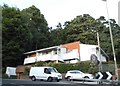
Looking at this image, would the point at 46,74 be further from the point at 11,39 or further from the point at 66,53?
the point at 66,53

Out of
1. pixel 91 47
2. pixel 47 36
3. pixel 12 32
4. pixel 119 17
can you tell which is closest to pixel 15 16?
pixel 12 32

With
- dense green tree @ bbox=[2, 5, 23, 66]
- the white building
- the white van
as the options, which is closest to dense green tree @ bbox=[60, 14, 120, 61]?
the white building

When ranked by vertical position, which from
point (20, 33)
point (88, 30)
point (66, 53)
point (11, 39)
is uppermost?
point (88, 30)

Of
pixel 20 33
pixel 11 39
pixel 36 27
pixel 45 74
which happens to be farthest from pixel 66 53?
pixel 45 74

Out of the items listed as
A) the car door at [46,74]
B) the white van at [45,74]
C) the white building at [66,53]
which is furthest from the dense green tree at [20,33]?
the car door at [46,74]

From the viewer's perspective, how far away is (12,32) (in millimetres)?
63094

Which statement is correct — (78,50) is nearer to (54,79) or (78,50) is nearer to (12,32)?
(12,32)

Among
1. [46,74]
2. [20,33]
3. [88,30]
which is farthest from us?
[88,30]

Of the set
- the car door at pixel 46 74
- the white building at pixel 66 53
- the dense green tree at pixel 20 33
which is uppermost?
the dense green tree at pixel 20 33

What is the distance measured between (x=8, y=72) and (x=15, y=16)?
14.0 meters

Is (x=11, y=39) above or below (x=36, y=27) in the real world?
below

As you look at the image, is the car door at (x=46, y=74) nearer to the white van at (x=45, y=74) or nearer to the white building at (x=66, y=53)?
the white van at (x=45, y=74)

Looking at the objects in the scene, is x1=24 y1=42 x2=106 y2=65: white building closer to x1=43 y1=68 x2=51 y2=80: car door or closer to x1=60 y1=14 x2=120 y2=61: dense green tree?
x1=60 y1=14 x2=120 y2=61: dense green tree

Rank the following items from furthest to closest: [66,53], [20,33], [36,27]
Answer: [36,27] → [66,53] → [20,33]
